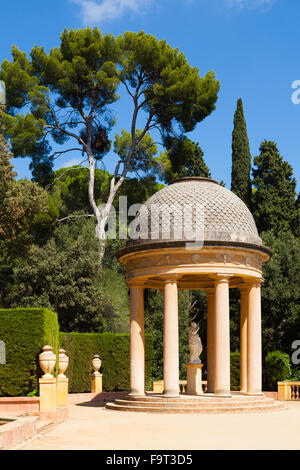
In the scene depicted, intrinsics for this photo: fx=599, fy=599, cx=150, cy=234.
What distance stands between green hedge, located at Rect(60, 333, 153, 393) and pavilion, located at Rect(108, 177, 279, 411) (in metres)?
10.5

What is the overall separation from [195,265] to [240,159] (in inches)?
1243

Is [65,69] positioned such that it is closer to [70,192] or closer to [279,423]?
[70,192]

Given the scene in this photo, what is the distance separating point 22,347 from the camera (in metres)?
24.1

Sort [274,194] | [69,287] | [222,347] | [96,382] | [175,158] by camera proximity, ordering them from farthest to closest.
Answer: [274,194] → [175,158] → [69,287] → [96,382] → [222,347]

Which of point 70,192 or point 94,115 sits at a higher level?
point 94,115

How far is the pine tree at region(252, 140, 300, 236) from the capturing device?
48188 mm

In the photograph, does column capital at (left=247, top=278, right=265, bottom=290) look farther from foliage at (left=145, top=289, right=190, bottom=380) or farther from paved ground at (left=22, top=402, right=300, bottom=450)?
foliage at (left=145, top=289, right=190, bottom=380)

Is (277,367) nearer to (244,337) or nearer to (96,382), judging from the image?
(96,382)

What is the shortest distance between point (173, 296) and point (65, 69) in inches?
1040

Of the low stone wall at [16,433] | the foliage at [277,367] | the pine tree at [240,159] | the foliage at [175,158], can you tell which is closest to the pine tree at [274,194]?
the pine tree at [240,159]

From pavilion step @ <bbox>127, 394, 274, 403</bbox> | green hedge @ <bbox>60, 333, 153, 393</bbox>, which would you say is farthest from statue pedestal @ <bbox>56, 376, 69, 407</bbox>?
green hedge @ <bbox>60, 333, 153, 393</bbox>

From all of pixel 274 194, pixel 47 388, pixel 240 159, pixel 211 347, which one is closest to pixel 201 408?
pixel 47 388

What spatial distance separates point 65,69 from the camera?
43.9 meters
